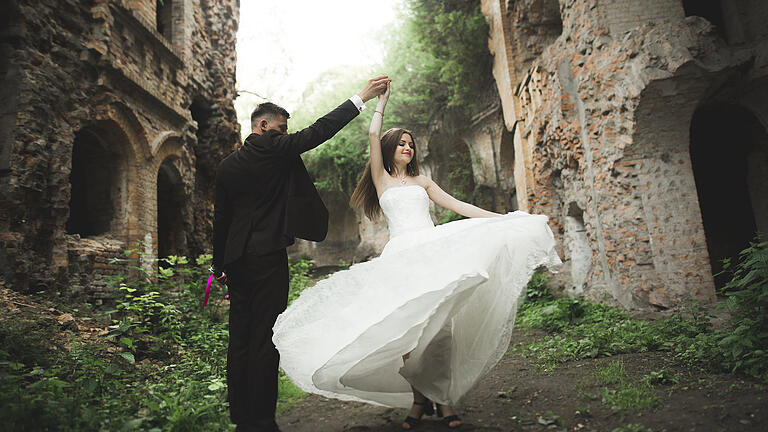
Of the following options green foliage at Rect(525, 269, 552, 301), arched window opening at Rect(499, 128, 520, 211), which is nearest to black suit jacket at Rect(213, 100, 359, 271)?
green foliage at Rect(525, 269, 552, 301)

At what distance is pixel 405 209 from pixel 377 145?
57 centimetres

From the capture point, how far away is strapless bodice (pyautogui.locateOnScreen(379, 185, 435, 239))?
353cm

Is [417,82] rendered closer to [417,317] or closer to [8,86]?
[8,86]

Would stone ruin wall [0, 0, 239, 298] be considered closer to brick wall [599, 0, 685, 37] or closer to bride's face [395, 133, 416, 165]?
bride's face [395, 133, 416, 165]

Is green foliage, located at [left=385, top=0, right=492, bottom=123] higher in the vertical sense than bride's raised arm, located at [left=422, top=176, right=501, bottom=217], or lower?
higher

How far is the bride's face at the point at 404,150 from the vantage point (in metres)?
3.75

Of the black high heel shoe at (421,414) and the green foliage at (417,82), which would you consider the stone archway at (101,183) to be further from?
the green foliage at (417,82)

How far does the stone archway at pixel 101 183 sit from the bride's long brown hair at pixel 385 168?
6.35 metres

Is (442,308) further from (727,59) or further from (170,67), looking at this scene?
(170,67)

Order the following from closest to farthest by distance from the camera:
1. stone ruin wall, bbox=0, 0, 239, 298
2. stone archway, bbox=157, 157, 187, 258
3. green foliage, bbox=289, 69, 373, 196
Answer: stone ruin wall, bbox=0, 0, 239, 298, stone archway, bbox=157, 157, 187, 258, green foliage, bbox=289, 69, 373, 196

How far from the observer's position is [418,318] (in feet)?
8.55

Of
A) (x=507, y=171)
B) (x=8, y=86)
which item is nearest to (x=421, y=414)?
(x=8, y=86)

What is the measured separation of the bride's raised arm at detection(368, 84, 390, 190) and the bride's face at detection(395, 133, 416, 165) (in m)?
0.14

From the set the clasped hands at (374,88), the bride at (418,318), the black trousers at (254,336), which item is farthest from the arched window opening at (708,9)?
the black trousers at (254,336)
